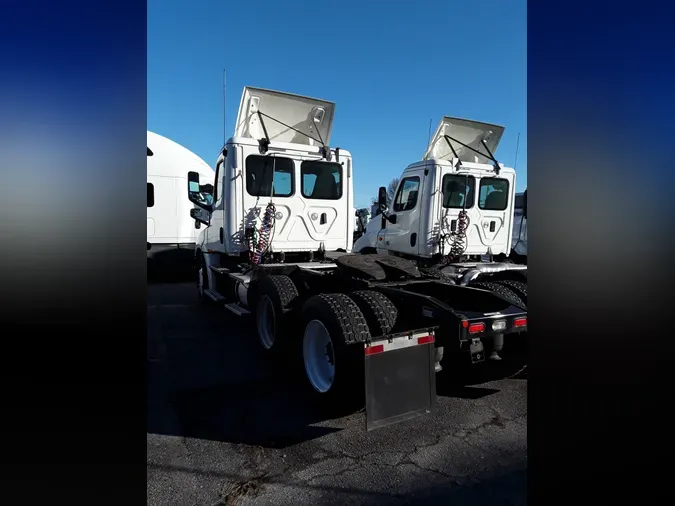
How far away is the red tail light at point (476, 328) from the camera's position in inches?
133

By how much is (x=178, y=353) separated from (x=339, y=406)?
271cm

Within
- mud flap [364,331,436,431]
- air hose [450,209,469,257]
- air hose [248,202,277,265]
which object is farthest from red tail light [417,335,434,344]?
air hose [450,209,469,257]

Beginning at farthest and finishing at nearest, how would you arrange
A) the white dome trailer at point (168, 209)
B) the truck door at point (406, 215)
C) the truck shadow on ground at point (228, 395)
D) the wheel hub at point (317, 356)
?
the white dome trailer at point (168, 209), the truck door at point (406, 215), the wheel hub at point (317, 356), the truck shadow on ground at point (228, 395)

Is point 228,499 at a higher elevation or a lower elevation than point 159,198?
lower

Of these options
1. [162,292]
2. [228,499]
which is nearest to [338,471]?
[228,499]

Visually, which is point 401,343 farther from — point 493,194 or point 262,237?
point 493,194

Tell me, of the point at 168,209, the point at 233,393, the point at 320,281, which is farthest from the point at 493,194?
the point at 168,209

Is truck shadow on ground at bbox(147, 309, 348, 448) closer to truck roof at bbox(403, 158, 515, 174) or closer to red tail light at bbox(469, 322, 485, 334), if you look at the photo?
red tail light at bbox(469, 322, 485, 334)

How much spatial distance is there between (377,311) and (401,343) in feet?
1.34

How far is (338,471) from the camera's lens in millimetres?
2828

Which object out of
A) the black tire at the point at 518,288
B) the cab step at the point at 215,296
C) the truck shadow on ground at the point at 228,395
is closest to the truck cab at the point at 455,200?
the black tire at the point at 518,288

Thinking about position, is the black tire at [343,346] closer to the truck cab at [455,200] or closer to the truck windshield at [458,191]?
the truck cab at [455,200]
